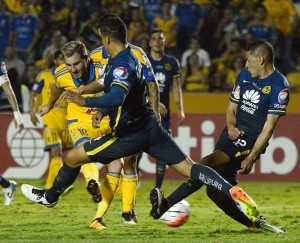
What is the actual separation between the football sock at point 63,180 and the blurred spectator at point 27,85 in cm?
783

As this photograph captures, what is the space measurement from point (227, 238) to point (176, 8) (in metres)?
10.9

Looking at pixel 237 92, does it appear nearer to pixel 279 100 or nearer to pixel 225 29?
pixel 279 100

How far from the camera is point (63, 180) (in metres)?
9.18

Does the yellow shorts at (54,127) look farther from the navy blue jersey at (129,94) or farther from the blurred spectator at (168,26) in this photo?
the blurred spectator at (168,26)

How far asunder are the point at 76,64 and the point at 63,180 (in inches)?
52.6

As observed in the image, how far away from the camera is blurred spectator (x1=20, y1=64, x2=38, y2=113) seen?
1722cm

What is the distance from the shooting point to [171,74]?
13.8 metres

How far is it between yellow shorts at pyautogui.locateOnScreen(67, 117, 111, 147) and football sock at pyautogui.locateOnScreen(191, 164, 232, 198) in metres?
1.73

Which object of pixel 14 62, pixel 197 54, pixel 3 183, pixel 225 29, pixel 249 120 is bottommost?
pixel 3 183

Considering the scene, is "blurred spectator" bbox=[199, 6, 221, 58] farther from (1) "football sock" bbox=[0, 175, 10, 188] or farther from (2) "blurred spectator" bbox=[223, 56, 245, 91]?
(1) "football sock" bbox=[0, 175, 10, 188]

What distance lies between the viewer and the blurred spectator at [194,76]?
1794 cm

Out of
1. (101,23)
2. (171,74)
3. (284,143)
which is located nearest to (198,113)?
(284,143)

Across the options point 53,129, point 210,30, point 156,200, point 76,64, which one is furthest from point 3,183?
point 210,30

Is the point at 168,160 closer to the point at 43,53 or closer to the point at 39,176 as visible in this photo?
the point at 39,176
